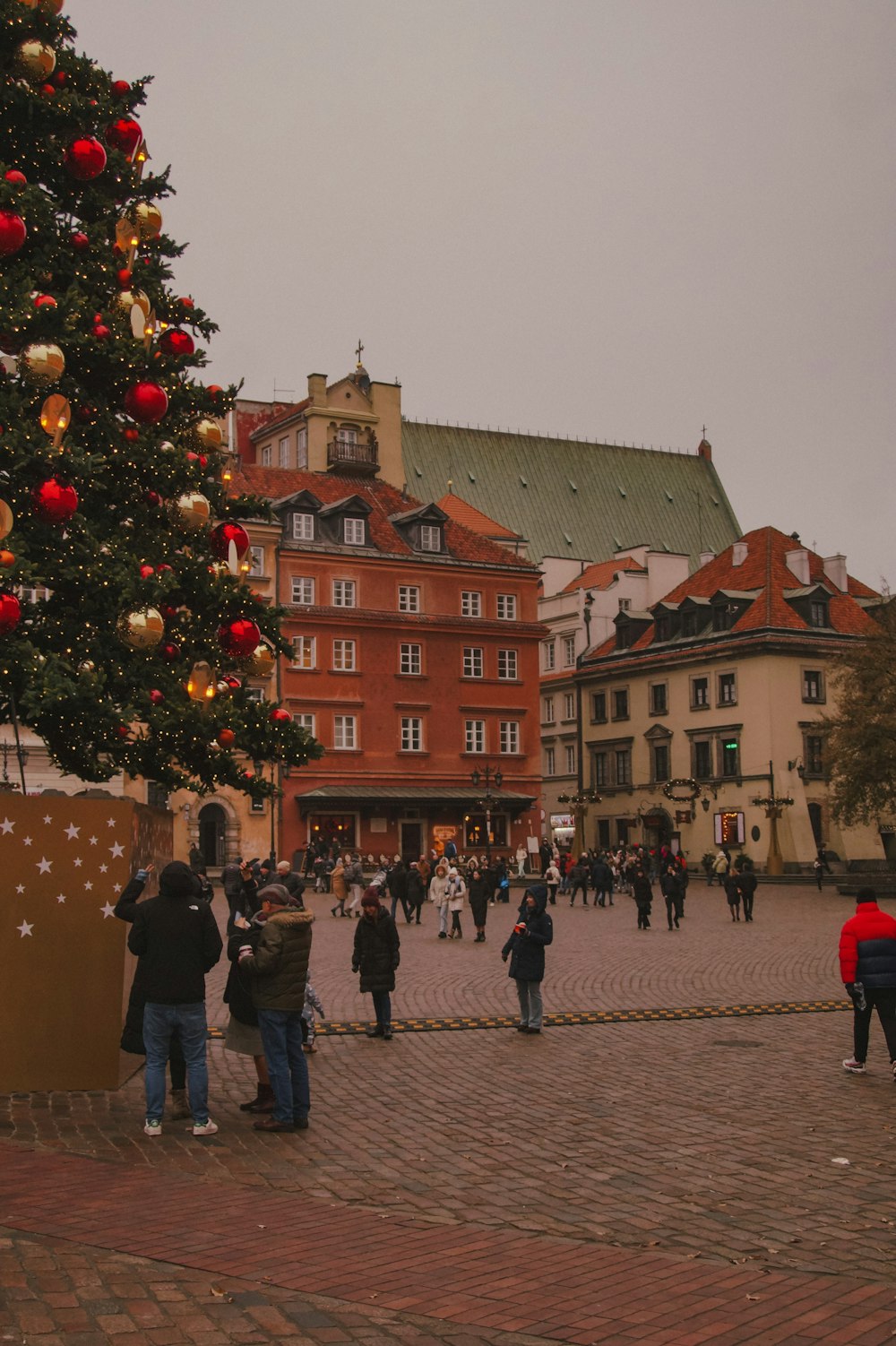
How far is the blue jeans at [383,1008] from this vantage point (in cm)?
1556

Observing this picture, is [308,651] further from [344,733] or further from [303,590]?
[344,733]

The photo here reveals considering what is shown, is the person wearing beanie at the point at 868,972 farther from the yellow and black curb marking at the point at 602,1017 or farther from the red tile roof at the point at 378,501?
the red tile roof at the point at 378,501

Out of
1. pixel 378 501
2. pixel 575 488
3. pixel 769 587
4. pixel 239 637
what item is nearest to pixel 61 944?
pixel 239 637

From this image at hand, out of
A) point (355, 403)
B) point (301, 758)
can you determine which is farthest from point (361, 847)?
point (301, 758)

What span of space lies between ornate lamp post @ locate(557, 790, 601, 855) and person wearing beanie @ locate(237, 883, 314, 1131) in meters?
56.9

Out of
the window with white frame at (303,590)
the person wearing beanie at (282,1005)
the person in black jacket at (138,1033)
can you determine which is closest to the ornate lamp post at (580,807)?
the window with white frame at (303,590)

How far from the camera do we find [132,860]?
12.9 m

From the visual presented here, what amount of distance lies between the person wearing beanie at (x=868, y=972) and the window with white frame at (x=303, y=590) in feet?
159

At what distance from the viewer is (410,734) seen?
62906 millimetres

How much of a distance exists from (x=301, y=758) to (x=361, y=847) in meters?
44.8

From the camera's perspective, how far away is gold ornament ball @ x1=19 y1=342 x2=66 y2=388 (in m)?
13.2

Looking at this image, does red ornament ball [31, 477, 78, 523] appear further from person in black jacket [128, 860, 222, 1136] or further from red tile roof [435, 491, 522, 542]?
red tile roof [435, 491, 522, 542]

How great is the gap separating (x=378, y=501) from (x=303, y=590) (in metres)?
8.10

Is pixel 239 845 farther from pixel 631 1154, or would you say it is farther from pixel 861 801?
pixel 631 1154
